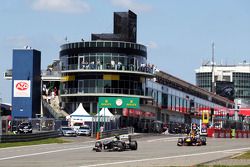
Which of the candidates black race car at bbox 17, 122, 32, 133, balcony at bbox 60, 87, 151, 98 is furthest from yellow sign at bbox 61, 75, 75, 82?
black race car at bbox 17, 122, 32, 133

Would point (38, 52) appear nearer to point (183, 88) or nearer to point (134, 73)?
point (134, 73)

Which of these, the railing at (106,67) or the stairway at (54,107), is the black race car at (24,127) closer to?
the stairway at (54,107)

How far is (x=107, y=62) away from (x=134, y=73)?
15.5 ft

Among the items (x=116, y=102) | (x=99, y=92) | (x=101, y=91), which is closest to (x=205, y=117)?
(x=116, y=102)

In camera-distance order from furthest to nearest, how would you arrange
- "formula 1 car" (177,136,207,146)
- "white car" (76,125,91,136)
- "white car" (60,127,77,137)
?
1. "white car" (76,125,91,136)
2. "white car" (60,127,77,137)
3. "formula 1 car" (177,136,207,146)

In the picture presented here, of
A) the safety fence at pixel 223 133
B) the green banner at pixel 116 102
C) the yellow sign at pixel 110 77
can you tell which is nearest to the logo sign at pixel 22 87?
the green banner at pixel 116 102

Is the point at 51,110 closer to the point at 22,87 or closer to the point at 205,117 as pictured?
the point at 22,87

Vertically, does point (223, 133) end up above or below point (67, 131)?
below

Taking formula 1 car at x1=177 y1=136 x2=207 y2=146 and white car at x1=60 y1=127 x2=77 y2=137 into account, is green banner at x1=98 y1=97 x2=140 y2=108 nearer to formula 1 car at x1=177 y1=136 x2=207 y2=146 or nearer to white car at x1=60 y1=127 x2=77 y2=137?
white car at x1=60 y1=127 x2=77 y2=137

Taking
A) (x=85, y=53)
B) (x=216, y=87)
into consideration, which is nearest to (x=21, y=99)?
(x=85, y=53)

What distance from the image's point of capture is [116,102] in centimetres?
8731

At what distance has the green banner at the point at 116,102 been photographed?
284ft

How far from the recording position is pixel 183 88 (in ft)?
452

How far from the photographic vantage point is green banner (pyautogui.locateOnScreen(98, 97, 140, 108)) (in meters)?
86.5
